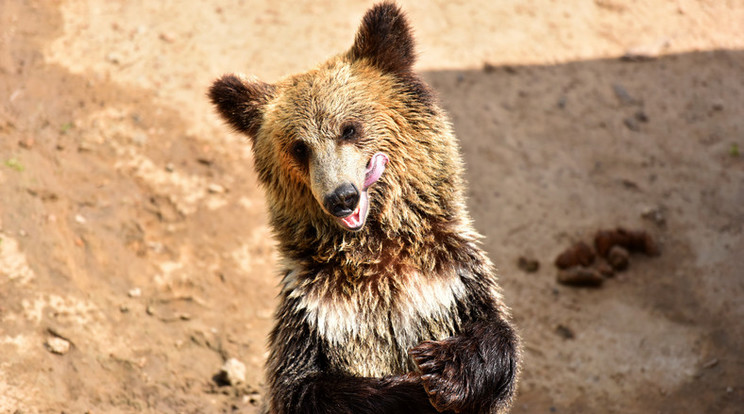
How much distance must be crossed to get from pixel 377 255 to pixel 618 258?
3422mm

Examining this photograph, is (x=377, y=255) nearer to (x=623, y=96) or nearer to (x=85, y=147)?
(x=85, y=147)

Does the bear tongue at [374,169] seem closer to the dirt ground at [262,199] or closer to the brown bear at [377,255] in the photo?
the brown bear at [377,255]

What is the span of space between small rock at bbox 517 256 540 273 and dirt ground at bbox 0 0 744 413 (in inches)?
3.2

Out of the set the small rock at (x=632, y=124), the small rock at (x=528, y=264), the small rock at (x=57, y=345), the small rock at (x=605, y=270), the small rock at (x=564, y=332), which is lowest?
the small rock at (x=564, y=332)

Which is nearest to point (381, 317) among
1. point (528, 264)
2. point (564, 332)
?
point (564, 332)

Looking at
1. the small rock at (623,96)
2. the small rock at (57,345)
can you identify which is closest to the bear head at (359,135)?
the small rock at (57,345)

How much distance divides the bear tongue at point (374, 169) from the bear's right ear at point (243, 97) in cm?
81

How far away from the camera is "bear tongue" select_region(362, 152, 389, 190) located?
151 inches

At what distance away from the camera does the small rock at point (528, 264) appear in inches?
262

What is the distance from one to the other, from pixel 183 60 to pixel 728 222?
5.92 metres

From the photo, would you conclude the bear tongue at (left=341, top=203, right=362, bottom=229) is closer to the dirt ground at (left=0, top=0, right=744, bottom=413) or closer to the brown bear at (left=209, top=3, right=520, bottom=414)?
the brown bear at (left=209, top=3, right=520, bottom=414)

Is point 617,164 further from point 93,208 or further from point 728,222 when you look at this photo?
point 93,208

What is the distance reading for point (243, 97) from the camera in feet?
13.9

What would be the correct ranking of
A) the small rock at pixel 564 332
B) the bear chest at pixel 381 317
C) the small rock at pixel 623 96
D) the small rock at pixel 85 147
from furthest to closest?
the small rock at pixel 623 96, the small rock at pixel 85 147, the small rock at pixel 564 332, the bear chest at pixel 381 317
